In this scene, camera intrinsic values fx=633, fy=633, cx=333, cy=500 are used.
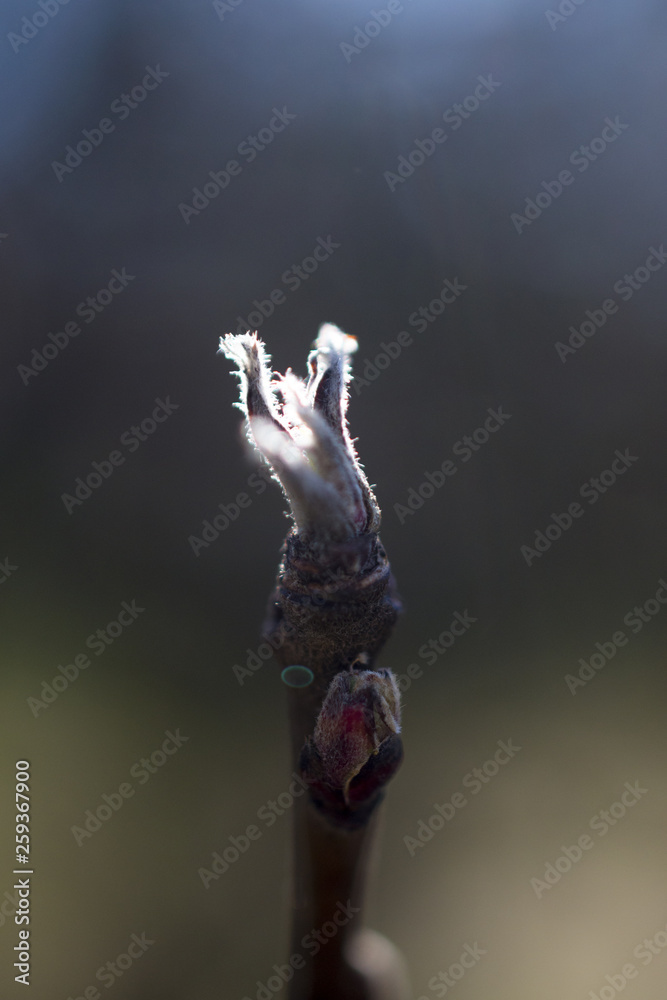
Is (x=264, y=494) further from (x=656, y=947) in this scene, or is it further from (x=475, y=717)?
(x=656, y=947)

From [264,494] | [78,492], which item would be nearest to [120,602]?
[78,492]

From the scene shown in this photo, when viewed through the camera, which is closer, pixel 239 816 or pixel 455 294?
pixel 239 816

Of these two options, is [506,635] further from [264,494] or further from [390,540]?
[264,494]

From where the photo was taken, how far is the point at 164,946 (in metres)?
1.41

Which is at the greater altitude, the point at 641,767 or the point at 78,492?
the point at 641,767

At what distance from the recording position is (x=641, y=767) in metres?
1.68

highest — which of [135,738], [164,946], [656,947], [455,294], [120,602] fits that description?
[455,294]

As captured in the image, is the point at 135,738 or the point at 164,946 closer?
the point at 164,946

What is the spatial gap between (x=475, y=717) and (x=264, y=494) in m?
0.92

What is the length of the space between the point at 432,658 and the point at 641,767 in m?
0.61

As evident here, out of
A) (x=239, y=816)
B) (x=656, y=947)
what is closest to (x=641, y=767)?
(x=656, y=947)

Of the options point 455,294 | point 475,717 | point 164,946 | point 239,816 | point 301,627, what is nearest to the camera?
point 301,627

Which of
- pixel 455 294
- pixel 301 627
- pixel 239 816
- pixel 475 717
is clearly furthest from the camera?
pixel 455 294

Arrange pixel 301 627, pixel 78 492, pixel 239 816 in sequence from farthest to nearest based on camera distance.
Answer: pixel 78 492 < pixel 239 816 < pixel 301 627
